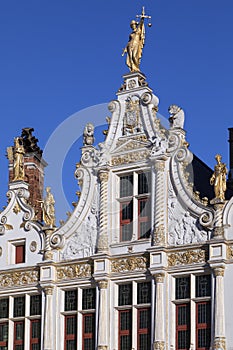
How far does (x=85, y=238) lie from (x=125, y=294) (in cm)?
262

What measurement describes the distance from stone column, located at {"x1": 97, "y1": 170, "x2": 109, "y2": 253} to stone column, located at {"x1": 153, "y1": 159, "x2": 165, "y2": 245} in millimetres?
1869

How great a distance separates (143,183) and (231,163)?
8.19 metres

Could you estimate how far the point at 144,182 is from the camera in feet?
125

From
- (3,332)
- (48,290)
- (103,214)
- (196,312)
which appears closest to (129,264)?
(103,214)

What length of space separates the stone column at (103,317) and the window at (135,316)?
41cm

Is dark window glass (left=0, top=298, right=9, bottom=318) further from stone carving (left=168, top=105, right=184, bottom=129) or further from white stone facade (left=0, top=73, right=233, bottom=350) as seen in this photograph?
stone carving (left=168, top=105, right=184, bottom=129)

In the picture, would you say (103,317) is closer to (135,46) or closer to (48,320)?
(48,320)

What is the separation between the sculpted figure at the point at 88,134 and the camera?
39.6 m

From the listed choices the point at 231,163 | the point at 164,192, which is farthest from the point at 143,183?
the point at 231,163

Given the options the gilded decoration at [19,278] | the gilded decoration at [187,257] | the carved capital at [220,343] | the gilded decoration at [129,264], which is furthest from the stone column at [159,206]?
the gilded decoration at [19,278]

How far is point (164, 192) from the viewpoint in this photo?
3728 centimetres

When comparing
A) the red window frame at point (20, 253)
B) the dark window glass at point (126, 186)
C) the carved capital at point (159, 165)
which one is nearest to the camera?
the carved capital at point (159, 165)

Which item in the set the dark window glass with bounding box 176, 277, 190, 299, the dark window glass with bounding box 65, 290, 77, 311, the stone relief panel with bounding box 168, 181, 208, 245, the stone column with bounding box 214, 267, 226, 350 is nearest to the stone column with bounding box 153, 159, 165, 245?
the stone relief panel with bounding box 168, 181, 208, 245

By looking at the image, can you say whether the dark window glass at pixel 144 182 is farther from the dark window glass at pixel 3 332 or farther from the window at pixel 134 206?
the dark window glass at pixel 3 332
